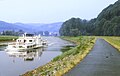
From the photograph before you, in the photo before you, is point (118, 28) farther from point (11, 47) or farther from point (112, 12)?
point (11, 47)

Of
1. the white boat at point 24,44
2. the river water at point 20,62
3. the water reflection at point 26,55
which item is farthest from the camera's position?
the white boat at point 24,44

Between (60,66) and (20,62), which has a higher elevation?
(60,66)

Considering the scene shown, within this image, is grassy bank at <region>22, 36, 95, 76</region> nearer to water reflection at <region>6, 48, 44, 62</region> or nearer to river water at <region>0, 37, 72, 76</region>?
river water at <region>0, 37, 72, 76</region>

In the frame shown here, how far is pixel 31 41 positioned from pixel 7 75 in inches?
2259

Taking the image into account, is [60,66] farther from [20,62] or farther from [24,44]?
Result: [24,44]

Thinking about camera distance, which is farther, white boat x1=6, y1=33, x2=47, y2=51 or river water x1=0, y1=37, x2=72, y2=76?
white boat x1=6, y1=33, x2=47, y2=51

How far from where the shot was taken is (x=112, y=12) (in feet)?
591

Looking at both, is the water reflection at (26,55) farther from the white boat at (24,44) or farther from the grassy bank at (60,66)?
the grassy bank at (60,66)

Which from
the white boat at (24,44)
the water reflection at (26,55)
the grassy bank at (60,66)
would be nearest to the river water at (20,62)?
the water reflection at (26,55)

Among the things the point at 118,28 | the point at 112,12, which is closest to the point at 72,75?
the point at 118,28

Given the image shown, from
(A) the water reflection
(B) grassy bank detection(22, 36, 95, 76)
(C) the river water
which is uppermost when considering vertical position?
(B) grassy bank detection(22, 36, 95, 76)

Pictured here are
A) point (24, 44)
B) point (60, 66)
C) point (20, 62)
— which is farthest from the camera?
point (24, 44)

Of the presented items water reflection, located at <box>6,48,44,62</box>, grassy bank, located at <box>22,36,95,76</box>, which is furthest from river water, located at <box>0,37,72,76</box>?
grassy bank, located at <box>22,36,95,76</box>

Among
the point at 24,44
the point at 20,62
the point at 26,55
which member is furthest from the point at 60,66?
the point at 24,44
